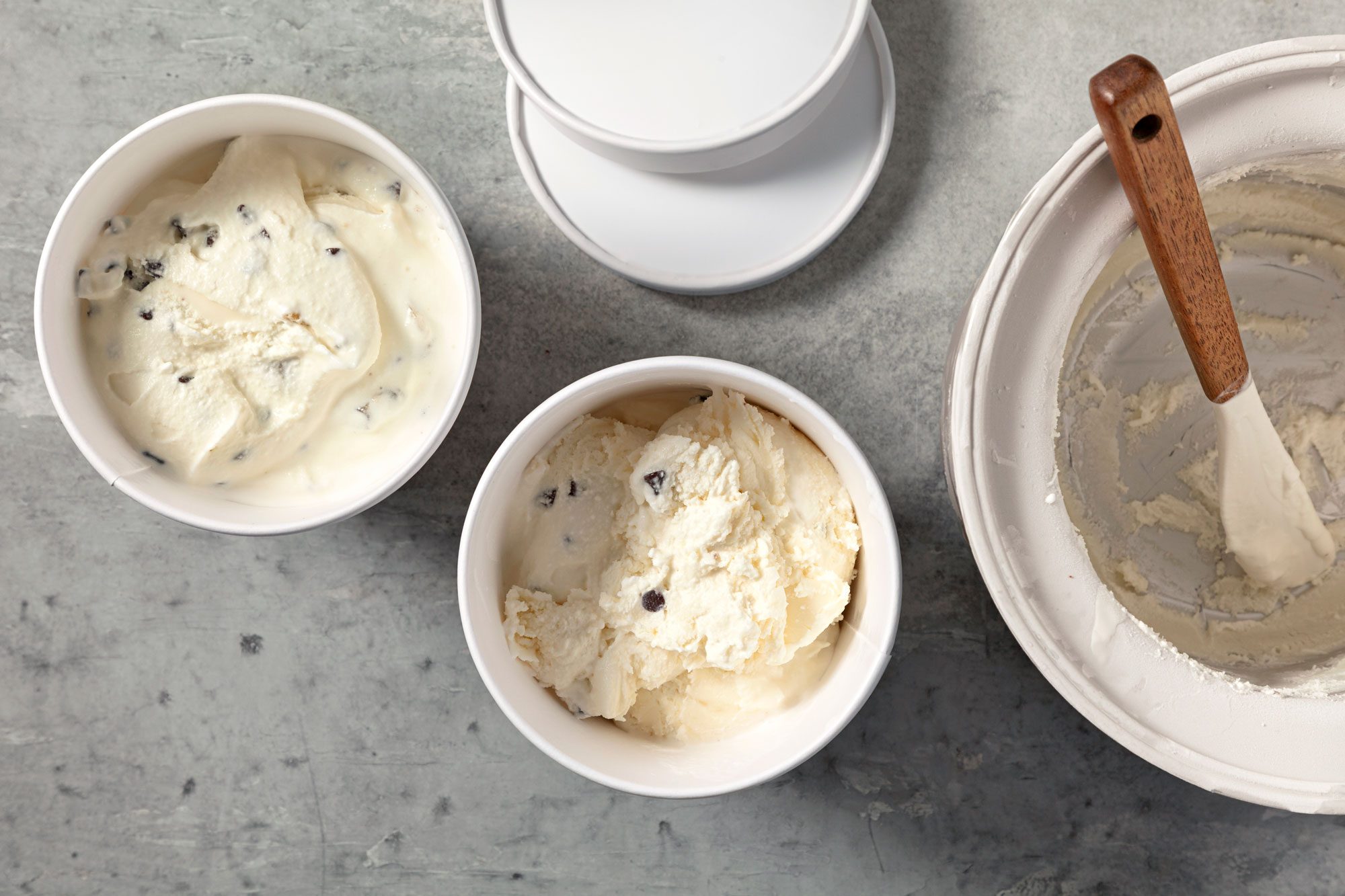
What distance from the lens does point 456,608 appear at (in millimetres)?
1060

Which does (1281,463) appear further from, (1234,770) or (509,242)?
(509,242)

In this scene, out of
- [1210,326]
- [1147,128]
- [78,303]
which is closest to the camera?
[1147,128]

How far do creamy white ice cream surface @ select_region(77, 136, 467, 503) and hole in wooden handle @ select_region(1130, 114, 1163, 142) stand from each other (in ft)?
1.96

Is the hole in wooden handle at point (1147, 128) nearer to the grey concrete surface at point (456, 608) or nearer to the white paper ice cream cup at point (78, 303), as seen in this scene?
the grey concrete surface at point (456, 608)

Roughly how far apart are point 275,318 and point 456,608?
1.23 ft

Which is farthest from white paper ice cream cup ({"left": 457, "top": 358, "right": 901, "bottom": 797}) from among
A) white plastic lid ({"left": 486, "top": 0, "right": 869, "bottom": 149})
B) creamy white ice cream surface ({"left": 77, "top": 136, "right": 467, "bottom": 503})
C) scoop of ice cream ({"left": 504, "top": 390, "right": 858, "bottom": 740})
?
A: white plastic lid ({"left": 486, "top": 0, "right": 869, "bottom": 149})

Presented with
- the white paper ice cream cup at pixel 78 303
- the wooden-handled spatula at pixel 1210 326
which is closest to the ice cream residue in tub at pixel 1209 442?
the wooden-handled spatula at pixel 1210 326

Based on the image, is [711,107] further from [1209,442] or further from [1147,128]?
[1209,442]

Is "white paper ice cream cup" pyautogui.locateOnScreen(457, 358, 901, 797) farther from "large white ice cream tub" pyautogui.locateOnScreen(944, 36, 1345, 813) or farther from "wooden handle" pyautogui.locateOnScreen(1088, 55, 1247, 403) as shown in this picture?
"wooden handle" pyautogui.locateOnScreen(1088, 55, 1247, 403)

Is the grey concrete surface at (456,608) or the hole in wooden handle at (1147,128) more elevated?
the hole in wooden handle at (1147,128)

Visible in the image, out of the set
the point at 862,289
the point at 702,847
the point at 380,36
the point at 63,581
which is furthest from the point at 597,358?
the point at 63,581

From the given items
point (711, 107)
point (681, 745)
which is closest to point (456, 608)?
point (681, 745)

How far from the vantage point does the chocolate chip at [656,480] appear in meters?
0.88

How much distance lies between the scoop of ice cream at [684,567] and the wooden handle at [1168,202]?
0.34 meters
